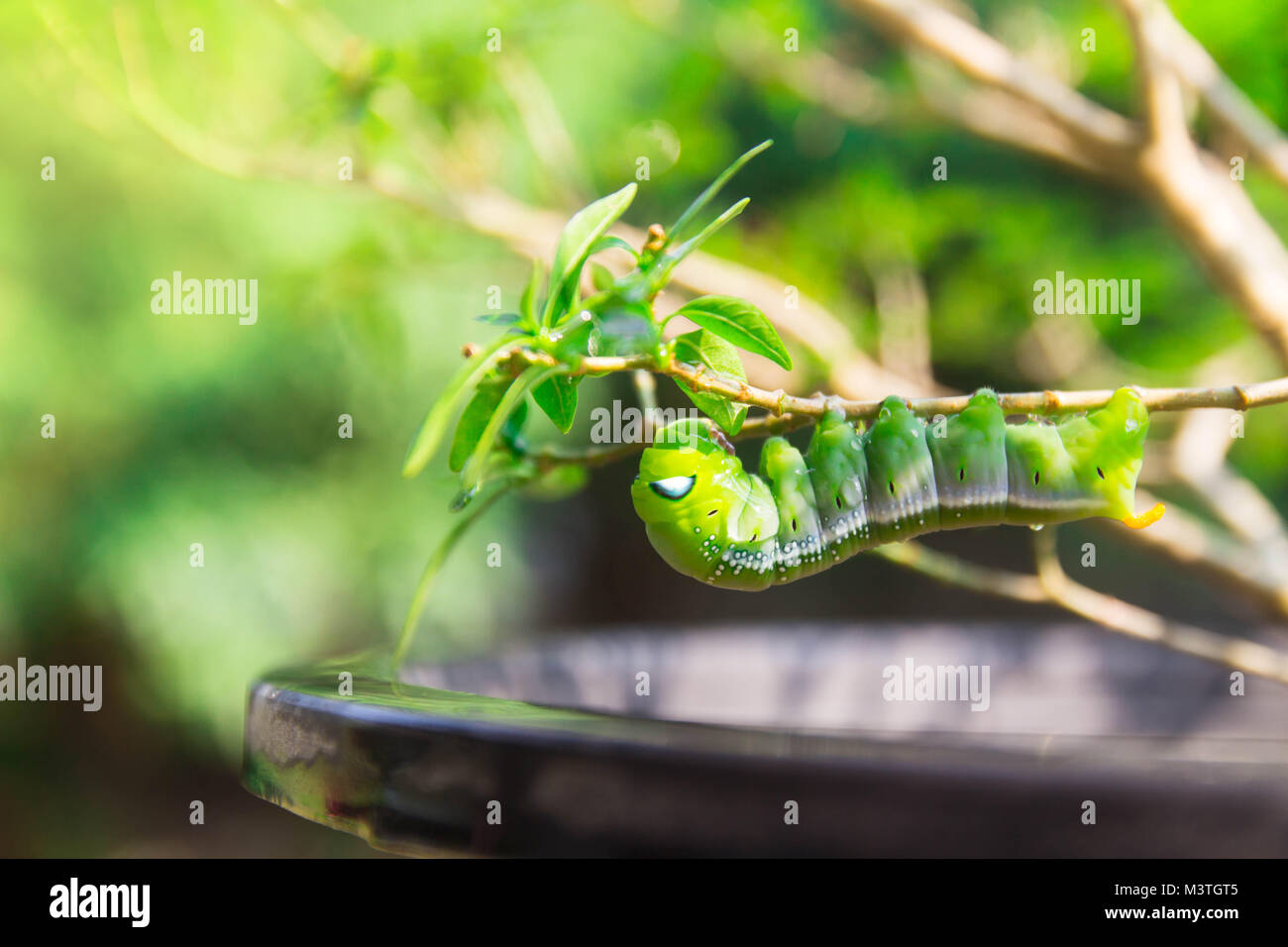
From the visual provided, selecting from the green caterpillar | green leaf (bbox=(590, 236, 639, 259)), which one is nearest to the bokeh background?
the green caterpillar

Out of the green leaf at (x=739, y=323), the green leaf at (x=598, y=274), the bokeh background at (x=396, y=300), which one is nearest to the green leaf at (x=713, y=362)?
the green leaf at (x=739, y=323)

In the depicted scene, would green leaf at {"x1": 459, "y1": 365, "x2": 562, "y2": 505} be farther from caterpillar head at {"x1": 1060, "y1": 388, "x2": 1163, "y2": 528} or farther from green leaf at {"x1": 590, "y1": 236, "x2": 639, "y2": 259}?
caterpillar head at {"x1": 1060, "y1": 388, "x2": 1163, "y2": 528}

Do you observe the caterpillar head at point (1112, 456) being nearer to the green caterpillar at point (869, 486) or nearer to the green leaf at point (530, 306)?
the green caterpillar at point (869, 486)

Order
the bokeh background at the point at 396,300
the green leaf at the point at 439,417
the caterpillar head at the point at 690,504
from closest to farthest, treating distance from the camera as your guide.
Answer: the green leaf at the point at 439,417
the caterpillar head at the point at 690,504
the bokeh background at the point at 396,300

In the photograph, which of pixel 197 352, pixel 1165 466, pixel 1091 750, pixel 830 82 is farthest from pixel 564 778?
pixel 197 352

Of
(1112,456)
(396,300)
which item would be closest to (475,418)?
(1112,456)

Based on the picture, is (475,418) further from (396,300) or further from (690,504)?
(396,300)
